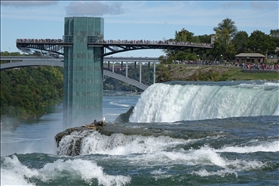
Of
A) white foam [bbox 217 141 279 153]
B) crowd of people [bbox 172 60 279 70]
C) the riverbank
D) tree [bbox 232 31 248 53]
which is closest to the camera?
white foam [bbox 217 141 279 153]

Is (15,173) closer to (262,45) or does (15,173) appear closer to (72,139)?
(72,139)

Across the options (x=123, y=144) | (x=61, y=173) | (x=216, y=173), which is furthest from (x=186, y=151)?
(x=61, y=173)

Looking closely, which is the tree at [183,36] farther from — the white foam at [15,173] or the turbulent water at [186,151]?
the white foam at [15,173]

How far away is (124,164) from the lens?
2142cm

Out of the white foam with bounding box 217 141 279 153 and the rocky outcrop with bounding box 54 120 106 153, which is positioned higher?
the white foam with bounding box 217 141 279 153

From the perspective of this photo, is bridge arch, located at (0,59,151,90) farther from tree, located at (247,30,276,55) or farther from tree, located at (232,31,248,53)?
tree, located at (247,30,276,55)

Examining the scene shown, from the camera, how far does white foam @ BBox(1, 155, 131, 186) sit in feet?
63.0

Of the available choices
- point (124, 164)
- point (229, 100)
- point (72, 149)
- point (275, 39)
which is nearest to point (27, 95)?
point (275, 39)

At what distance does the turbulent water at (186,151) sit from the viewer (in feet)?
63.6

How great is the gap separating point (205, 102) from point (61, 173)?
1685 centimetres

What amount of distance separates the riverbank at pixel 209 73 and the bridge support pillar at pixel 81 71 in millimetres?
7640

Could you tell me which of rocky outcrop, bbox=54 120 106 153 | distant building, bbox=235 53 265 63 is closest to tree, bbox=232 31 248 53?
distant building, bbox=235 53 265 63

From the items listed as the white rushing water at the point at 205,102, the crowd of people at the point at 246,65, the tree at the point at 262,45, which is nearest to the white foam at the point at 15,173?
the white rushing water at the point at 205,102

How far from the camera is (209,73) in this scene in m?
53.4
